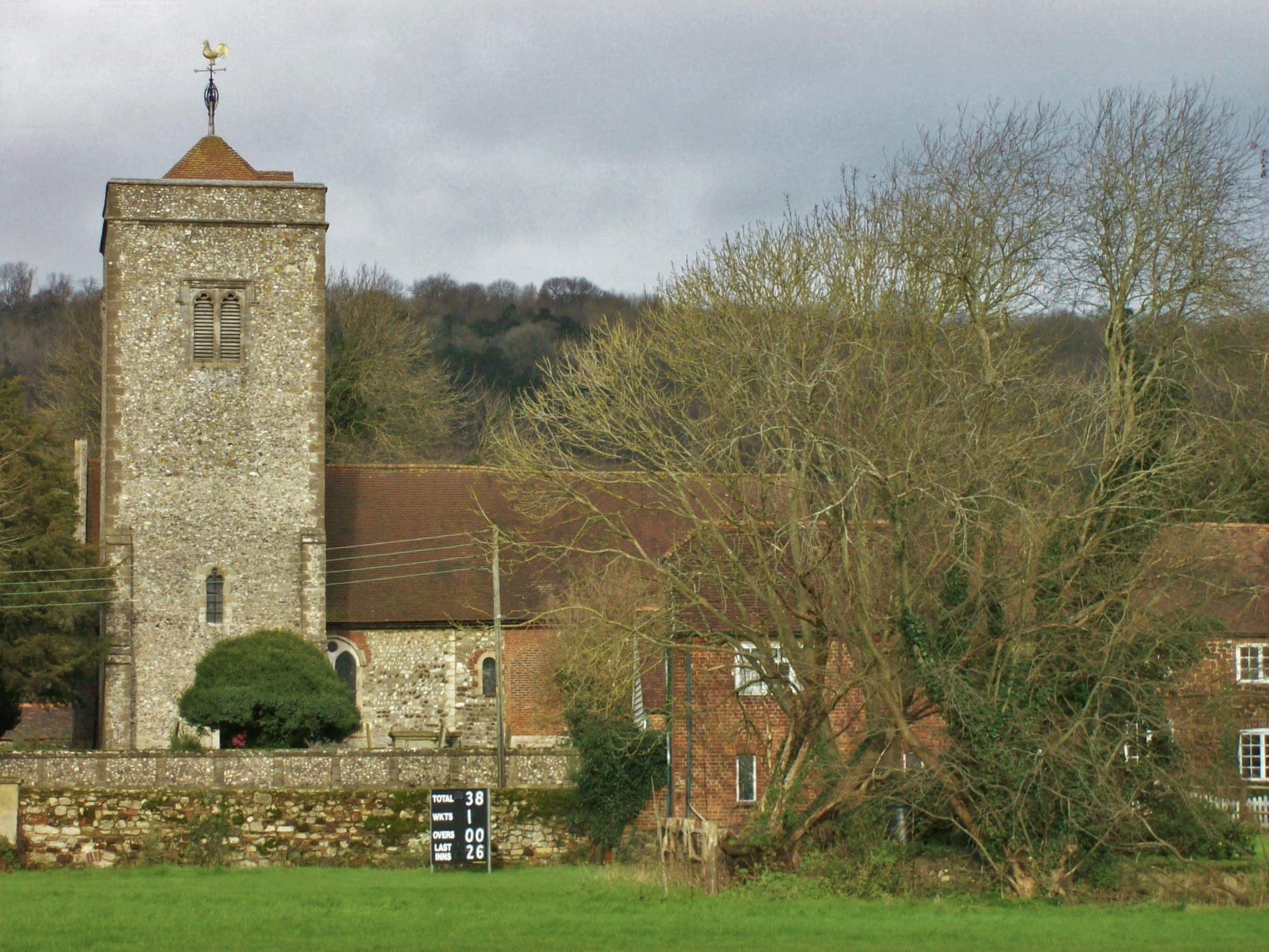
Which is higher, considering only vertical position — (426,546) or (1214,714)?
(426,546)

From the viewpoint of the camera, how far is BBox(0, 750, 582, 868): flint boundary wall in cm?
2589

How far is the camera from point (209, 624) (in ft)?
107

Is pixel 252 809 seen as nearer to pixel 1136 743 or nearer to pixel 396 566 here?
pixel 396 566

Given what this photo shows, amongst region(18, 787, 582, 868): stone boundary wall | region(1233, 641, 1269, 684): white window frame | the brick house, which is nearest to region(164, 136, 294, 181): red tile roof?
the brick house

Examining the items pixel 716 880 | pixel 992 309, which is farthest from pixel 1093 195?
pixel 716 880

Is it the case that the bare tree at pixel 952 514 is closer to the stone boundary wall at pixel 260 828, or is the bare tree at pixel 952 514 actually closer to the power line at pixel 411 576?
the stone boundary wall at pixel 260 828

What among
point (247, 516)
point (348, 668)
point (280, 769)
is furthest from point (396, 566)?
point (280, 769)

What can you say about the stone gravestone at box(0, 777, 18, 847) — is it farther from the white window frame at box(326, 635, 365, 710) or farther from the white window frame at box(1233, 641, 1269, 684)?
the white window frame at box(1233, 641, 1269, 684)

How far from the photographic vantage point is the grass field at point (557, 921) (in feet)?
50.3

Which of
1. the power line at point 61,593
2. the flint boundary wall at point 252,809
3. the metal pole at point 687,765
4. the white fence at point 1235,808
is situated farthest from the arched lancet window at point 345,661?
the white fence at point 1235,808

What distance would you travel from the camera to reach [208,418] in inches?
1303

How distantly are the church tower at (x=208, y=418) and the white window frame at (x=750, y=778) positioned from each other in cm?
972

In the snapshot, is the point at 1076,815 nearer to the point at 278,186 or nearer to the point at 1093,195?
the point at 1093,195

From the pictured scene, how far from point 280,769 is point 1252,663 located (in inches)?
720
